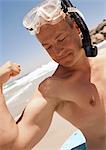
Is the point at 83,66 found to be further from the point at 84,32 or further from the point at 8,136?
the point at 8,136

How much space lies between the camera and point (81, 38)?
1.42 metres

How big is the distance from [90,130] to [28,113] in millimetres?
339

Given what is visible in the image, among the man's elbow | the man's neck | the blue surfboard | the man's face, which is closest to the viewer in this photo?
the man's elbow

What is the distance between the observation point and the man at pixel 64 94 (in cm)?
129

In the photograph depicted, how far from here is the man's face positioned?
51.8 inches

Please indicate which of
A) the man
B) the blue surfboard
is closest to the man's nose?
the man

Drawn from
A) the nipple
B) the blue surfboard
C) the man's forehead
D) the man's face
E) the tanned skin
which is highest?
the man's forehead

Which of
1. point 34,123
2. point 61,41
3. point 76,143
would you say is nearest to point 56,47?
point 61,41

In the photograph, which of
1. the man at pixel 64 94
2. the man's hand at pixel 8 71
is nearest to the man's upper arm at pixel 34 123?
the man at pixel 64 94

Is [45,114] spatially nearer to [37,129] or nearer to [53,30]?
[37,129]

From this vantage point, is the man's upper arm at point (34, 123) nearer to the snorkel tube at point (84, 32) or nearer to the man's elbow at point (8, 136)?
the man's elbow at point (8, 136)

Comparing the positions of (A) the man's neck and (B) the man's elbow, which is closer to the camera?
(B) the man's elbow

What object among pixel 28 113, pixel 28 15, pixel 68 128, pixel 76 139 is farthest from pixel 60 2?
pixel 68 128

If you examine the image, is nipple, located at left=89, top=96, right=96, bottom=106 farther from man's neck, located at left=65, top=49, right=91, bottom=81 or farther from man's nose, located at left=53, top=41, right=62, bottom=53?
man's nose, located at left=53, top=41, right=62, bottom=53
